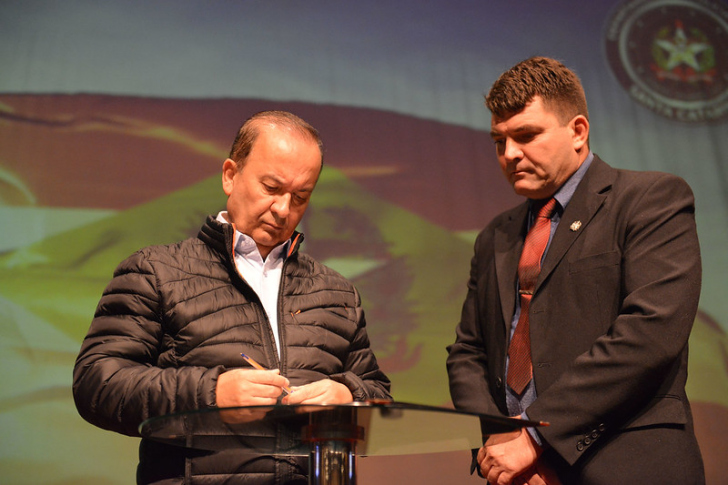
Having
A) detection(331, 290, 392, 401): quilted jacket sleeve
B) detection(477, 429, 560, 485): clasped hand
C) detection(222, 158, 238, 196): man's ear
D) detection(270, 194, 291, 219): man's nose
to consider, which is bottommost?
detection(477, 429, 560, 485): clasped hand

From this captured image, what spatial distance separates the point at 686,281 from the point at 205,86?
2670mm

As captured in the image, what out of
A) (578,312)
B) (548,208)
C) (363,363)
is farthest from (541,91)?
(363,363)

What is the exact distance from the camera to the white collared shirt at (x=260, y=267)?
1.66 meters

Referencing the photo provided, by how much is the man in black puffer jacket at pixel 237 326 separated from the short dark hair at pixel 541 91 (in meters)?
0.56

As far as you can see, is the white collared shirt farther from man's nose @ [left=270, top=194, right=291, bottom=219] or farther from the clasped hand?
the clasped hand

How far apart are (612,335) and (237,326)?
87 cm

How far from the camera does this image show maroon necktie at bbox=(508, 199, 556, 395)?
5.66 feet

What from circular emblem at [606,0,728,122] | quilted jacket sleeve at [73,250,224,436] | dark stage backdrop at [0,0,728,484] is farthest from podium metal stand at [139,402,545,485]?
circular emblem at [606,0,728,122]

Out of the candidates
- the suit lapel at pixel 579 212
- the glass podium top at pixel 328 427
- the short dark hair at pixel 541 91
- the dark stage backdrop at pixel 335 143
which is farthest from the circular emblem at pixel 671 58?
the glass podium top at pixel 328 427

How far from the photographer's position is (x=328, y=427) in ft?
3.39

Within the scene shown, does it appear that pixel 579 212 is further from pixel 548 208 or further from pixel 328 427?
pixel 328 427

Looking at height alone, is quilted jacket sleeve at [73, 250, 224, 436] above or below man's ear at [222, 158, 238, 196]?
below

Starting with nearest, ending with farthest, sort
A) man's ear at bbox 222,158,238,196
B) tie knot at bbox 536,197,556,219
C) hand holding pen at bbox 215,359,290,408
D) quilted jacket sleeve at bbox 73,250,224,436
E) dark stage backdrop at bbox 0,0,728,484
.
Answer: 1. hand holding pen at bbox 215,359,290,408
2. quilted jacket sleeve at bbox 73,250,224,436
3. man's ear at bbox 222,158,238,196
4. tie knot at bbox 536,197,556,219
5. dark stage backdrop at bbox 0,0,728,484

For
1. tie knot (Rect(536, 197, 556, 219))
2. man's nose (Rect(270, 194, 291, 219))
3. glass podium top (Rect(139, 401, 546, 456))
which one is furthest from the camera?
tie knot (Rect(536, 197, 556, 219))
